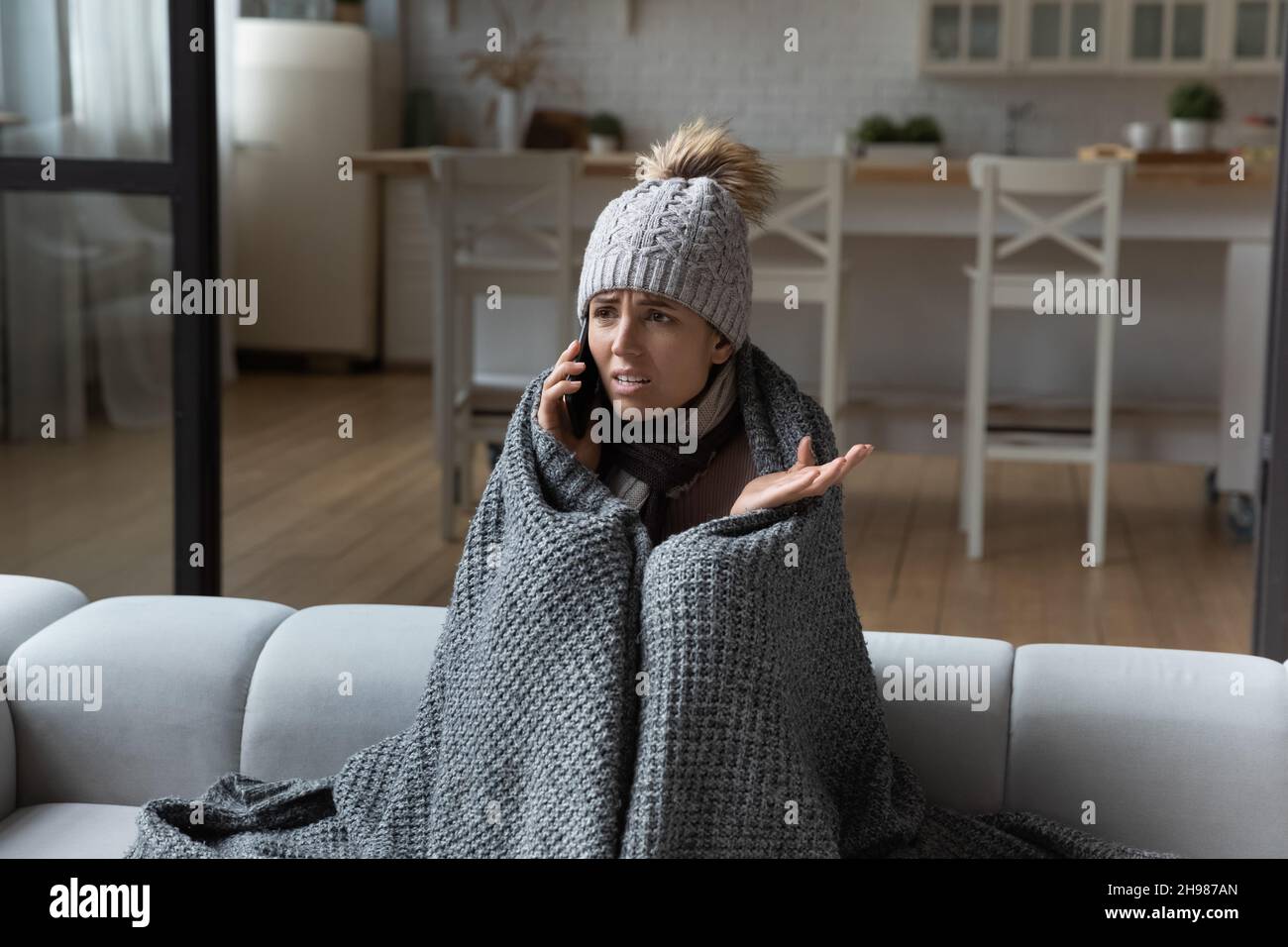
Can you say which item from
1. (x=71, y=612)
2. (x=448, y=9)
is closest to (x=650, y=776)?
(x=71, y=612)

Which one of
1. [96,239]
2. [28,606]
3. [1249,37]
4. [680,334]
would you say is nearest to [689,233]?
[680,334]

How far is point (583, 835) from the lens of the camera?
1.18 metres

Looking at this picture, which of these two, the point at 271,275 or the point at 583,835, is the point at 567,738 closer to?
the point at 583,835

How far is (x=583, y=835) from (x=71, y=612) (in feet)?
2.71

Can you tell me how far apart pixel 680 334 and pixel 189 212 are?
1.24 meters

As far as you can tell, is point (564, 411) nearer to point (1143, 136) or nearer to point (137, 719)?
point (137, 719)

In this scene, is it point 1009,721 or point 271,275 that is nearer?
point 1009,721

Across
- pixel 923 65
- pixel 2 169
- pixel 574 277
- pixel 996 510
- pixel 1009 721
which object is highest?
A: pixel 923 65

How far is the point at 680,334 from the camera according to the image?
1.34 metres

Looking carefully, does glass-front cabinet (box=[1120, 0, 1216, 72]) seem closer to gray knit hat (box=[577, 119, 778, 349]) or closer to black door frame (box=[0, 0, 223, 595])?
black door frame (box=[0, 0, 223, 595])

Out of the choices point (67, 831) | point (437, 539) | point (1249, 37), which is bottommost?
point (437, 539)

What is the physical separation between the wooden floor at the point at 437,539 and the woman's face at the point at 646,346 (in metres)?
1.27

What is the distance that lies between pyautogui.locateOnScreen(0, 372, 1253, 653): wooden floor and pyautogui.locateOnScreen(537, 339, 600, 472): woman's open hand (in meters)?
1.18

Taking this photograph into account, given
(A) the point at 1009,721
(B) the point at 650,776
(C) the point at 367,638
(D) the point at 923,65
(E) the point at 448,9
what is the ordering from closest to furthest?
(B) the point at 650,776 → (A) the point at 1009,721 → (C) the point at 367,638 → (D) the point at 923,65 → (E) the point at 448,9
